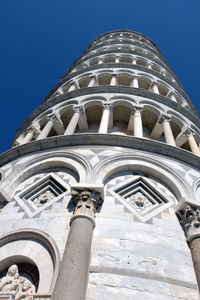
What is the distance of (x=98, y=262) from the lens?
5680mm

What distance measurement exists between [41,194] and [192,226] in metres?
3.93

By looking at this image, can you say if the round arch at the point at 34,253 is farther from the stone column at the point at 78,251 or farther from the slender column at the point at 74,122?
the slender column at the point at 74,122

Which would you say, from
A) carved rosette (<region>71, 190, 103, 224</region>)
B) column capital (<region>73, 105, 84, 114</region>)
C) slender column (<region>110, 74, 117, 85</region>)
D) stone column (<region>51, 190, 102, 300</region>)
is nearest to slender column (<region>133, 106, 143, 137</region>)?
column capital (<region>73, 105, 84, 114</region>)

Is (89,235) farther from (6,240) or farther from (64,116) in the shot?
(64,116)

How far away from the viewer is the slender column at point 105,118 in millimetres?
11069

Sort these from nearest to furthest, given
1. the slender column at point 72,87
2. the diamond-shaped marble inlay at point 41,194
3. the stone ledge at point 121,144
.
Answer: the diamond-shaped marble inlay at point 41,194 < the stone ledge at point 121,144 < the slender column at point 72,87

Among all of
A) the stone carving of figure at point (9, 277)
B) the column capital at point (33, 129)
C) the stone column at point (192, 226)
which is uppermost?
the column capital at point (33, 129)

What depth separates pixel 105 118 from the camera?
39.0 feet

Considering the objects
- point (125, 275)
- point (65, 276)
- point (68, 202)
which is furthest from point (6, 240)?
point (125, 275)

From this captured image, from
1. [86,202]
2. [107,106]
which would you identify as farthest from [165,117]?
[86,202]

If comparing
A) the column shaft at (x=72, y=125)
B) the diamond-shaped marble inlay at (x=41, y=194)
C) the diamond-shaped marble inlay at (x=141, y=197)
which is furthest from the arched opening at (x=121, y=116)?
the diamond-shaped marble inlay at (x=41, y=194)

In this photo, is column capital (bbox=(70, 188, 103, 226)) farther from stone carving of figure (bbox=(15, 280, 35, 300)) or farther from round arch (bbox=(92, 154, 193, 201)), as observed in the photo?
stone carving of figure (bbox=(15, 280, 35, 300))

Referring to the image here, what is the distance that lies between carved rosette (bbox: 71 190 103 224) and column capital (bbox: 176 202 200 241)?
6.47 feet

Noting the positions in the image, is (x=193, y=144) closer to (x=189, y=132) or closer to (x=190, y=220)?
(x=189, y=132)
